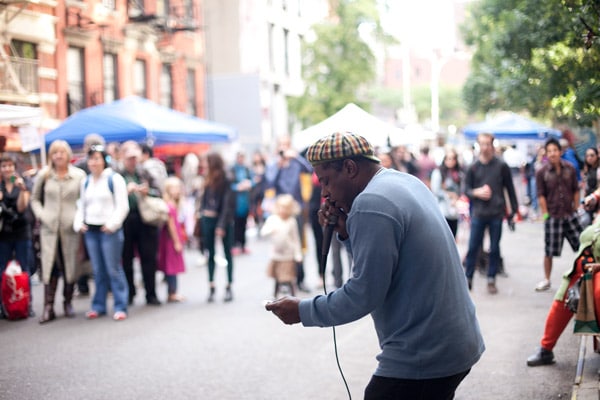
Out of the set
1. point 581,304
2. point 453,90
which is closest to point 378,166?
point 581,304

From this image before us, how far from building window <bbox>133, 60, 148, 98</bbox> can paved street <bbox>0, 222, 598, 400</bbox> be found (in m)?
15.2

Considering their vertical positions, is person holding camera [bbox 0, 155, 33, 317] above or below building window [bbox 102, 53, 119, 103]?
below

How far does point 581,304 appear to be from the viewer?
5723 mm

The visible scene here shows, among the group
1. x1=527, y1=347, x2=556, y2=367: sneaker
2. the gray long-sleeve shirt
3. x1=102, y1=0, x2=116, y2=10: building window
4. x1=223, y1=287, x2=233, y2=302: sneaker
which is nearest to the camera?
x1=223, y1=287, x2=233, y2=302: sneaker

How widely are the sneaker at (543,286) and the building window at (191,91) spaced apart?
20306 millimetres

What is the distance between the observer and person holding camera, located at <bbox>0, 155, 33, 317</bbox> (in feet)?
30.6

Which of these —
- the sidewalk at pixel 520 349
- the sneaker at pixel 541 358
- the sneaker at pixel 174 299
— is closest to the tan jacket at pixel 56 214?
the sneaker at pixel 174 299

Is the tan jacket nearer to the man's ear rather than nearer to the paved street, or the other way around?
the paved street

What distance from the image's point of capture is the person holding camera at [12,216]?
9.31 metres

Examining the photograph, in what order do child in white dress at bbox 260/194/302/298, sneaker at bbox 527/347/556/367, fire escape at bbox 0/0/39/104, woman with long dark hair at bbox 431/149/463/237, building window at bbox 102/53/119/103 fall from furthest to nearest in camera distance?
1. building window at bbox 102/53/119/103
2. woman with long dark hair at bbox 431/149/463/237
3. child in white dress at bbox 260/194/302/298
4. fire escape at bbox 0/0/39/104
5. sneaker at bbox 527/347/556/367

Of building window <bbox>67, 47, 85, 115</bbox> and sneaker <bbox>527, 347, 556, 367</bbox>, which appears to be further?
building window <bbox>67, 47, 85, 115</bbox>

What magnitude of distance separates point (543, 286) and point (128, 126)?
317 inches

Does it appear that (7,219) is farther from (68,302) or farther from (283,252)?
(283,252)

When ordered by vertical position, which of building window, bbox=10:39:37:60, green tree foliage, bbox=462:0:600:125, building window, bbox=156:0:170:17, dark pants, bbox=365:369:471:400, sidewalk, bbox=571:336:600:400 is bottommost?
sidewalk, bbox=571:336:600:400
